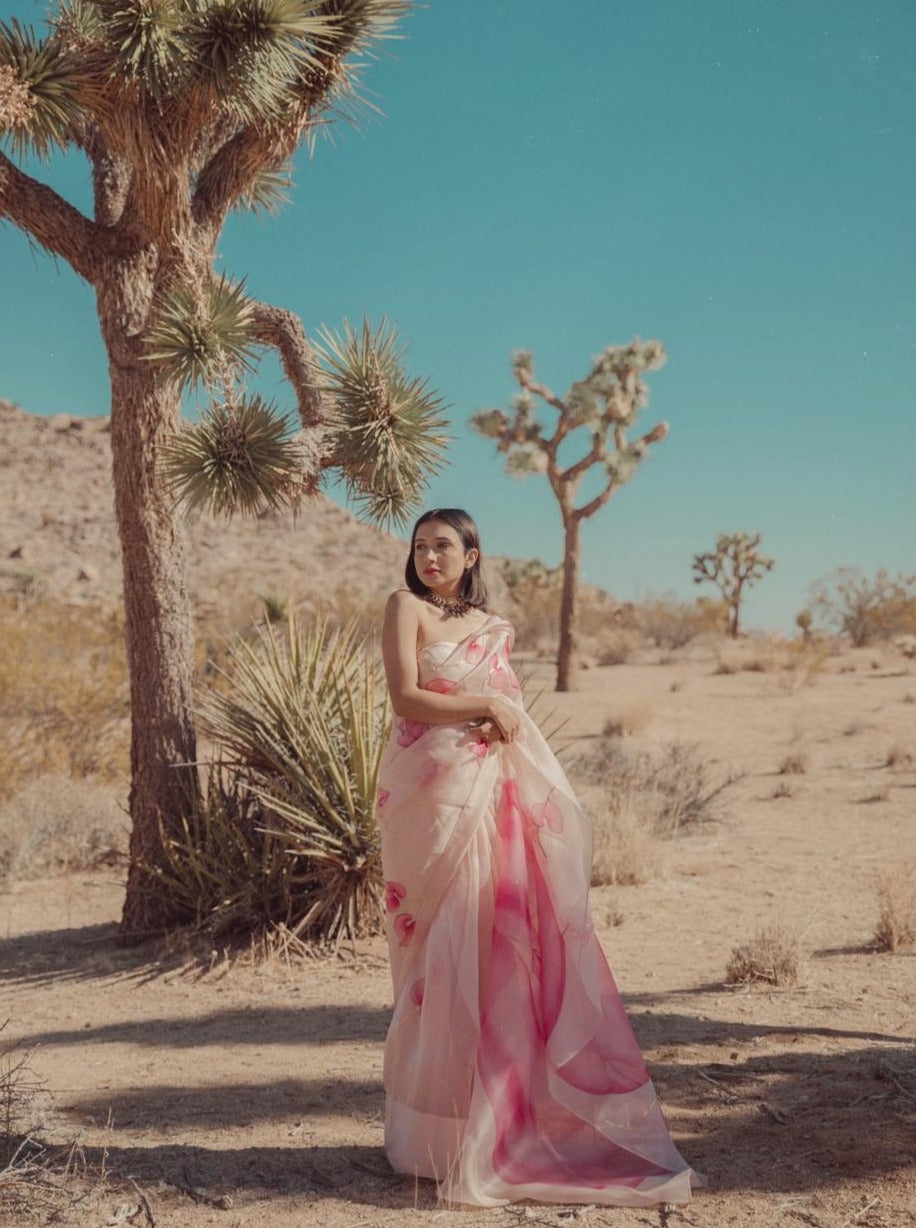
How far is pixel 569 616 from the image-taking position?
1991 cm

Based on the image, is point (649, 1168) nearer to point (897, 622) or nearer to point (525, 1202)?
point (525, 1202)

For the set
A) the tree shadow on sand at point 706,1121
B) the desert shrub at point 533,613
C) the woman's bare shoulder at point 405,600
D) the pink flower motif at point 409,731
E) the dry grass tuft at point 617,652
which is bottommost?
the tree shadow on sand at point 706,1121

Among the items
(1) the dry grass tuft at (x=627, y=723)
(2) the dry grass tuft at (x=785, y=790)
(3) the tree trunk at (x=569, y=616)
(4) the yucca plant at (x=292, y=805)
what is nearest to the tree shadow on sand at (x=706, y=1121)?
(4) the yucca plant at (x=292, y=805)

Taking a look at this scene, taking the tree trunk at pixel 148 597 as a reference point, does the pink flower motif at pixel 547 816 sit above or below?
below

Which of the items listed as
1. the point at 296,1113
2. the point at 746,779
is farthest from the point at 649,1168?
the point at 746,779

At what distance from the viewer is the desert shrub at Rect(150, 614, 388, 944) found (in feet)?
20.5

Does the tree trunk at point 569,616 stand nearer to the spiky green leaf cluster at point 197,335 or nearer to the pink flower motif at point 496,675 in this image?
the spiky green leaf cluster at point 197,335

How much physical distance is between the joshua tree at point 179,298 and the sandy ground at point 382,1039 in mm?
1191

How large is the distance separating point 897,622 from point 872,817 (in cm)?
2266

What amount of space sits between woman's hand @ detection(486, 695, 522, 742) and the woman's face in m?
0.41

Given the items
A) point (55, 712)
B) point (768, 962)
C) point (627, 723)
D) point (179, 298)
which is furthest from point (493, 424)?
point (768, 962)

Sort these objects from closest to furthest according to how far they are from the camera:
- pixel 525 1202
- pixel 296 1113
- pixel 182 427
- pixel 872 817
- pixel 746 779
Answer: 1. pixel 525 1202
2. pixel 296 1113
3. pixel 182 427
4. pixel 872 817
5. pixel 746 779

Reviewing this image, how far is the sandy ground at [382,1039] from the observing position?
10.3 ft

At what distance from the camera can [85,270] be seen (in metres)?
6.73
